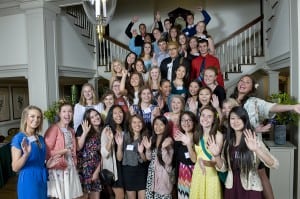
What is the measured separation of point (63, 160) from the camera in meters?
2.51

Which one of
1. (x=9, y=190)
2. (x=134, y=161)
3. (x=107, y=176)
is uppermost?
(x=134, y=161)

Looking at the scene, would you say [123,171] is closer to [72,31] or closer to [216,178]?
[216,178]

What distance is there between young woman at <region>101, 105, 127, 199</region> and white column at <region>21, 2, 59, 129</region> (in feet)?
7.53

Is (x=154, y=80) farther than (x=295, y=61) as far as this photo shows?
Yes

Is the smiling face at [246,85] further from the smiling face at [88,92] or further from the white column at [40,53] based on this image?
the white column at [40,53]

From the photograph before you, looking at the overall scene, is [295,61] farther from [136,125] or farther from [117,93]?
[117,93]

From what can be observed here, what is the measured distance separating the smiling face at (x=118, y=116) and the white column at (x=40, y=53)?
90.5 inches

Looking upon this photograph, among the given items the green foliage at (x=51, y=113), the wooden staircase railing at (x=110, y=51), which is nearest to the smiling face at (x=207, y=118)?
the green foliage at (x=51, y=113)

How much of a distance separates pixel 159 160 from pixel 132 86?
1227 mm

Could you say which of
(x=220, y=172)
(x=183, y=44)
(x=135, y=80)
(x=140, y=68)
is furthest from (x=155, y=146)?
(x=183, y=44)

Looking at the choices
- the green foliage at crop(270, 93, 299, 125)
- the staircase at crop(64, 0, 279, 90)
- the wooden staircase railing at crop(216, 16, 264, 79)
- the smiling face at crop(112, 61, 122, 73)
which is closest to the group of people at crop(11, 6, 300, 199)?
the smiling face at crop(112, 61, 122, 73)

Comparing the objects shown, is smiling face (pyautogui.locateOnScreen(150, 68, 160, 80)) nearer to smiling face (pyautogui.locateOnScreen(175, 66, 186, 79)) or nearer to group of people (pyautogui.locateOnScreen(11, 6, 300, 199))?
group of people (pyautogui.locateOnScreen(11, 6, 300, 199))

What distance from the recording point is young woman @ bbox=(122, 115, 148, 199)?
2.68 m

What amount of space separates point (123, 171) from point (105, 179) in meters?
0.22
